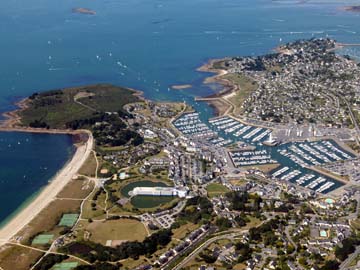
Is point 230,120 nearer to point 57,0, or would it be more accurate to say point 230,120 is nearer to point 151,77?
point 151,77

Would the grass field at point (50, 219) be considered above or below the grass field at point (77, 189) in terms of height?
below

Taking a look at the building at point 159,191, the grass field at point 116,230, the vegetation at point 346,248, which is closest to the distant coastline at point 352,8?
the building at point 159,191

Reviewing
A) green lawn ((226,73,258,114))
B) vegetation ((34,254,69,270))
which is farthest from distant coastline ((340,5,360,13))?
vegetation ((34,254,69,270))

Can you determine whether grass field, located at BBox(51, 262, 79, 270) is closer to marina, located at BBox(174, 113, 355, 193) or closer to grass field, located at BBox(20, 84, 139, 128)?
marina, located at BBox(174, 113, 355, 193)

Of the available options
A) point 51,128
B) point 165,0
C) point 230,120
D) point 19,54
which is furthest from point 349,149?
point 165,0

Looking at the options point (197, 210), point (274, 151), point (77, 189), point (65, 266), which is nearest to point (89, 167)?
point (77, 189)

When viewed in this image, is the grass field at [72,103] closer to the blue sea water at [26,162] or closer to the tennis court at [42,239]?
the blue sea water at [26,162]

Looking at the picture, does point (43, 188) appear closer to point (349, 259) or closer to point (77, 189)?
point (77, 189)
